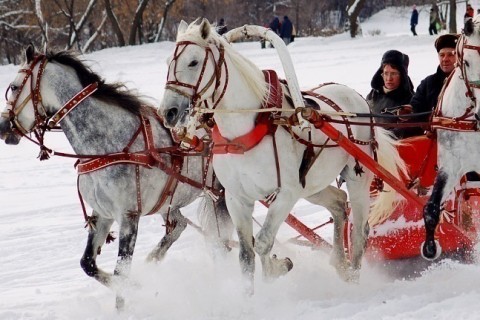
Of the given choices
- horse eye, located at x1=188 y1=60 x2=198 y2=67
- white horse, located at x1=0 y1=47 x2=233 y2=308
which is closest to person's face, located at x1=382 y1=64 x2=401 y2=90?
white horse, located at x1=0 y1=47 x2=233 y2=308

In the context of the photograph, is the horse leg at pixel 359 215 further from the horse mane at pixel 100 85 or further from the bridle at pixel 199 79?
the horse mane at pixel 100 85

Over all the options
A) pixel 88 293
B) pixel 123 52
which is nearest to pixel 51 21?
pixel 123 52

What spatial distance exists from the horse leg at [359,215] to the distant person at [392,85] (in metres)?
1.00

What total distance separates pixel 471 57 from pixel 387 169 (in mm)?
1643

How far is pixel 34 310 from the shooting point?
237 inches

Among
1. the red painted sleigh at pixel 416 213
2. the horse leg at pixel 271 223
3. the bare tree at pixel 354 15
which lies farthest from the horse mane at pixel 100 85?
the bare tree at pixel 354 15

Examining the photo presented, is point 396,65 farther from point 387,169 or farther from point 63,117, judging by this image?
point 63,117

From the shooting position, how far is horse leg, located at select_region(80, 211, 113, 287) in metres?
5.75

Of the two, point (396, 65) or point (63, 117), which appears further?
point (396, 65)

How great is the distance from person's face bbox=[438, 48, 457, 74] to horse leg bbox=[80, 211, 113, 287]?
2.99 meters

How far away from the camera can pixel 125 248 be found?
5.62 metres

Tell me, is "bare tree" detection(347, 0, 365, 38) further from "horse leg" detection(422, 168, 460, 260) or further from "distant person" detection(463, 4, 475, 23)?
"horse leg" detection(422, 168, 460, 260)

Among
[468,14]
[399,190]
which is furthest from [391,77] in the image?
[399,190]

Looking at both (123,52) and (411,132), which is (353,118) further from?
(123,52)
